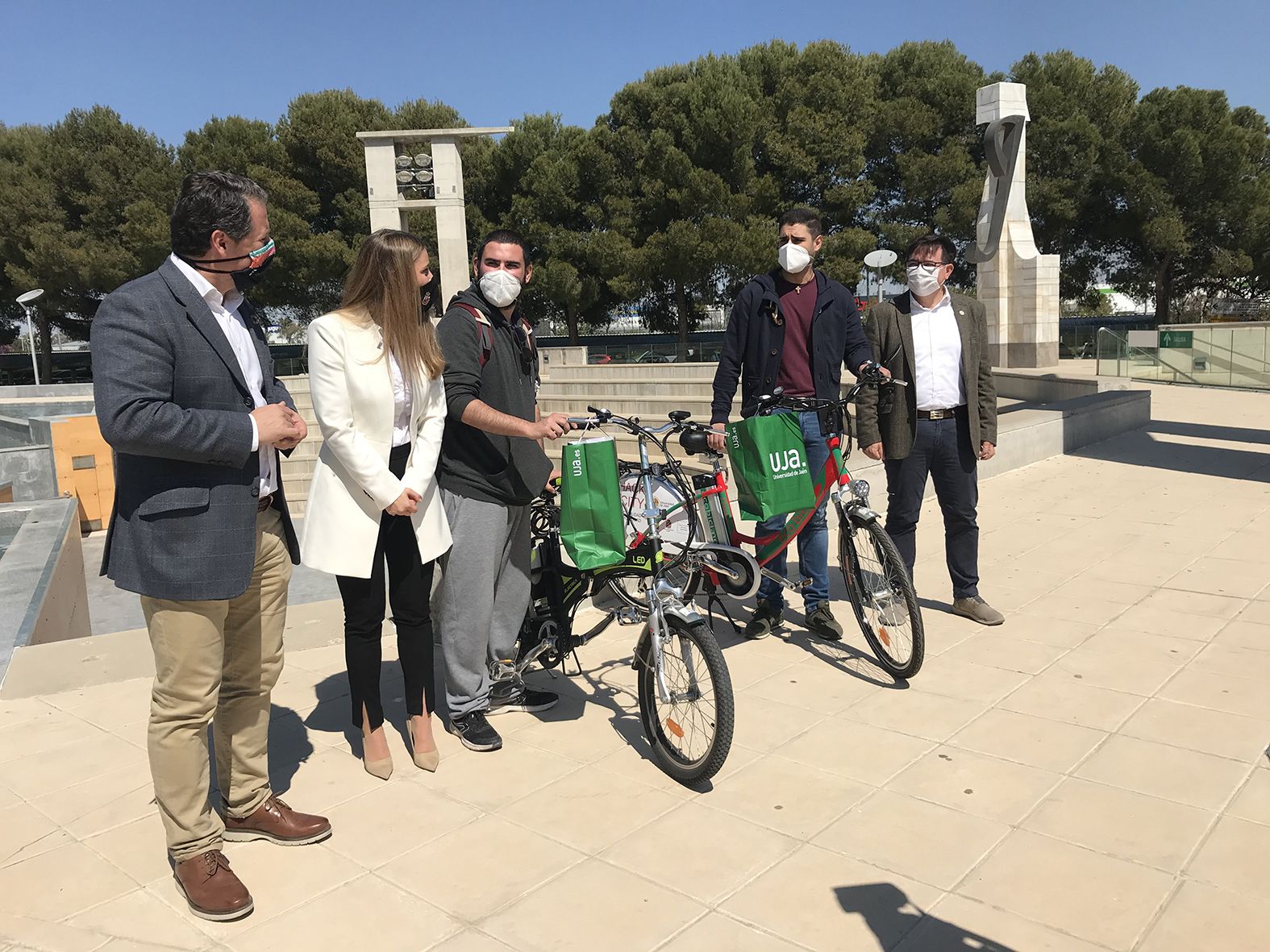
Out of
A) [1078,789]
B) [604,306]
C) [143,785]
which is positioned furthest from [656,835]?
[604,306]

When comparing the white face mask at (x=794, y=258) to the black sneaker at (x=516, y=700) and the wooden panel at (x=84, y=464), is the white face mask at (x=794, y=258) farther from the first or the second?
the wooden panel at (x=84, y=464)

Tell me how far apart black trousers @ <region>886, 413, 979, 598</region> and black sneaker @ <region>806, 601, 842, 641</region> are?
1.82 feet

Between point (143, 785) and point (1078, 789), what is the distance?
3203 millimetres

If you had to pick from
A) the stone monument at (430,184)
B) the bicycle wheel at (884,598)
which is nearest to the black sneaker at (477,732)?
the bicycle wheel at (884,598)

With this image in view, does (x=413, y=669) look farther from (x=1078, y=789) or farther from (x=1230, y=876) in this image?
(x=1230, y=876)

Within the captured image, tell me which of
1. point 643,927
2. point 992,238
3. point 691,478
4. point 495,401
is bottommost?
point 643,927

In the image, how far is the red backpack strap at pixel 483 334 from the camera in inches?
147

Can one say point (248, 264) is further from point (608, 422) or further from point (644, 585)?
point (644, 585)

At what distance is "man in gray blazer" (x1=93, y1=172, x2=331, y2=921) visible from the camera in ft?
8.49

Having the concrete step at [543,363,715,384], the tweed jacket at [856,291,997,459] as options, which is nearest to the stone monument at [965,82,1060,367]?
the concrete step at [543,363,715,384]

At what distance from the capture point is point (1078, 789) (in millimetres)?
3311

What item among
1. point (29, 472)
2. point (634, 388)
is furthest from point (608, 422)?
point (634, 388)

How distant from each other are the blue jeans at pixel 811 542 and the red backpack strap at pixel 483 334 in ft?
4.85

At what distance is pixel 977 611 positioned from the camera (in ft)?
16.9
